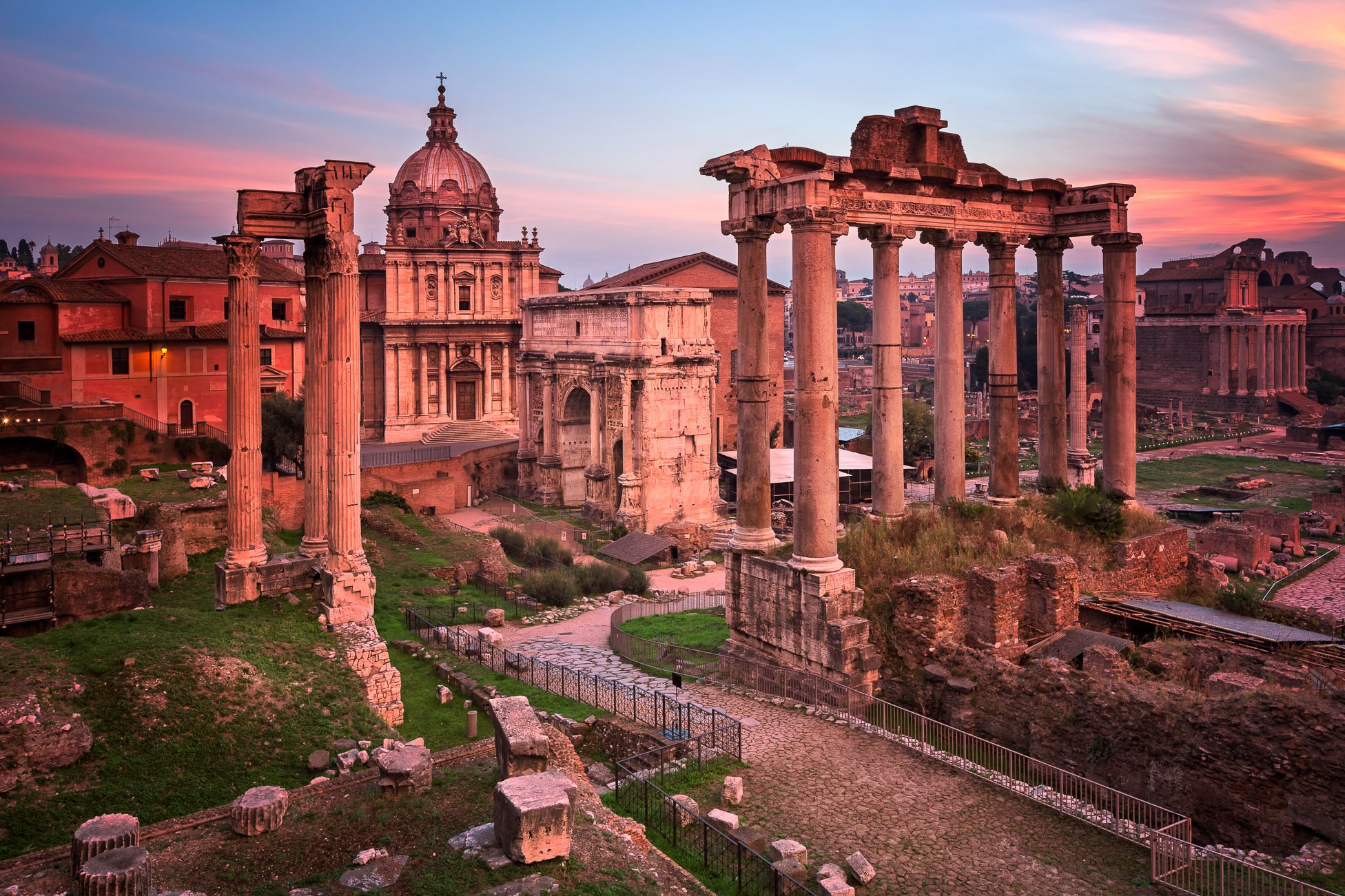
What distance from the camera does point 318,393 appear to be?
17.9 metres

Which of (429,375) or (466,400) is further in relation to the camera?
(466,400)

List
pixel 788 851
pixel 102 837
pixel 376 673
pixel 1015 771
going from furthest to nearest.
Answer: pixel 376 673, pixel 1015 771, pixel 788 851, pixel 102 837

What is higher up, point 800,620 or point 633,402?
point 633,402

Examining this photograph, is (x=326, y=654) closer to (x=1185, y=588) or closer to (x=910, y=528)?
(x=910, y=528)

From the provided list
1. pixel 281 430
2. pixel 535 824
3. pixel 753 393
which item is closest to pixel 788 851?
pixel 535 824

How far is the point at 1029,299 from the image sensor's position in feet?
579

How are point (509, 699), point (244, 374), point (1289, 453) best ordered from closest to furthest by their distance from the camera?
point (509, 699) → point (244, 374) → point (1289, 453)

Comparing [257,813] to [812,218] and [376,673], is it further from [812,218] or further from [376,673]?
[812,218]

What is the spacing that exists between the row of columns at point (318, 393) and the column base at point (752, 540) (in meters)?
6.27

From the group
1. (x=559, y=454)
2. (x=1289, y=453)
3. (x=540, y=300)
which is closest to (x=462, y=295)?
(x=540, y=300)

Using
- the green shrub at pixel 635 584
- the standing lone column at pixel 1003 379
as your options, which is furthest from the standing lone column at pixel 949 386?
the green shrub at pixel 635 584

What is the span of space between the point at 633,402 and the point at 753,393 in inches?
944

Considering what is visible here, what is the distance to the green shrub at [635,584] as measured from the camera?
3177 centimetres

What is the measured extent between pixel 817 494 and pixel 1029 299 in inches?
6742
